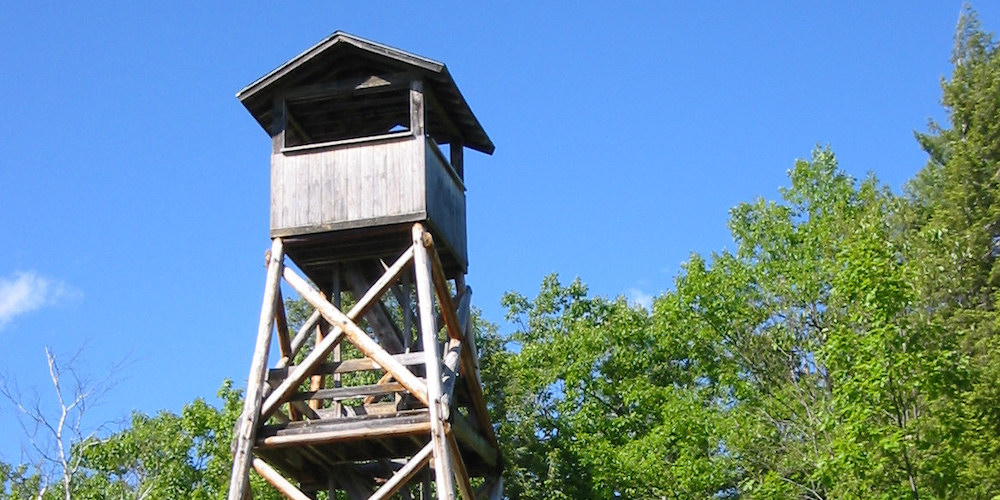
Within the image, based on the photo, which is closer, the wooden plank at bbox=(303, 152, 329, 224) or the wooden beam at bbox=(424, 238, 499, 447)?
the wooden plank at bbox=(303, 152, 329, 224)

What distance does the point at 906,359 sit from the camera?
633 inches

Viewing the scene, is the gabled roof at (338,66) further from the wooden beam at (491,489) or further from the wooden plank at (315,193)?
the wooden beam at (491,489)

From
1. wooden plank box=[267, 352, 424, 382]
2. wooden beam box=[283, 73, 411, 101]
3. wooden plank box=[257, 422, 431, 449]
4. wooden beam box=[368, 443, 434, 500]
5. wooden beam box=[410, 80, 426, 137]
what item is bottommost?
wooden beam box=[368, 443, 434, 500]

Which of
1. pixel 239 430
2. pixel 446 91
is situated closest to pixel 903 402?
pixel 446 91

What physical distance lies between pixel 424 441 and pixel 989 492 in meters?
9.33

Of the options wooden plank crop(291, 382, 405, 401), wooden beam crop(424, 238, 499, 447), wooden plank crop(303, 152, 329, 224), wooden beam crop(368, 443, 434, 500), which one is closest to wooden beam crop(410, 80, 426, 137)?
wooden plank crop(303, 152, 329, 224)

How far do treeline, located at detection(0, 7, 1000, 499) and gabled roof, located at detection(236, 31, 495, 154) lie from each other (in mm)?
6221

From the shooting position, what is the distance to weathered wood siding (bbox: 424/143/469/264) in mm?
16141

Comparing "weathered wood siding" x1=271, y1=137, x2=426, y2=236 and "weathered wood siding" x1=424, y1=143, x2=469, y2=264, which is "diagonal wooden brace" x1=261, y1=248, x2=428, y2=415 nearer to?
"weathered wood siding" x1=271, y1=137, x2=426, y2=236

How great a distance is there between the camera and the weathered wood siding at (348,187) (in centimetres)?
1580

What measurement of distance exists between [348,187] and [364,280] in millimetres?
1645

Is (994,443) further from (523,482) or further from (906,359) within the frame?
(523,482)

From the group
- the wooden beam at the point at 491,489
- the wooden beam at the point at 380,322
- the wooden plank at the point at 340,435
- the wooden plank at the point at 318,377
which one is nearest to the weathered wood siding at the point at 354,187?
the wooden beam at the point at 380,322

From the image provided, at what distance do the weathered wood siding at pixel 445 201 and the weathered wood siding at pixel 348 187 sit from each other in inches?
9.1
